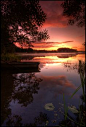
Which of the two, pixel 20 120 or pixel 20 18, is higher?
pixel 20 18

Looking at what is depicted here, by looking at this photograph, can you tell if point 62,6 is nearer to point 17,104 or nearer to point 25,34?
point 25,34

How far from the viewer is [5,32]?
10.1 m

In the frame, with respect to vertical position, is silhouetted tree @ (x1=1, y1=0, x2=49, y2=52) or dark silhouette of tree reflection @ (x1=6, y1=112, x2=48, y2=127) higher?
silhouetted tree @ (x1=1, y1=0, x2=49, y2=52)

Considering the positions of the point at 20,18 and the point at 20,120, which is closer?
the point at 20,120

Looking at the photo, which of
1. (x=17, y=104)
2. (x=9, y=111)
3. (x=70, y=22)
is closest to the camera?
(x=9, y=111)

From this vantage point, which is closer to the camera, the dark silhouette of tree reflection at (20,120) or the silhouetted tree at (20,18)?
the dark silhouette of tree reflection at (20,120)

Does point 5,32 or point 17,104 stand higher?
point 5,32

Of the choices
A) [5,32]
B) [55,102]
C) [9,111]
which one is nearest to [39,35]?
[5,32]

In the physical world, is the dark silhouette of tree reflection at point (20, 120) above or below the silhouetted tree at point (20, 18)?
below

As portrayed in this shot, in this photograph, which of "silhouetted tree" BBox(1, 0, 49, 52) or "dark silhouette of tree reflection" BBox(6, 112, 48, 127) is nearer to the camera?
"dark silhouette of tree reflection" BBox(6, 112, 48, 127)

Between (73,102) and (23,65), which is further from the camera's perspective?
(23,65)

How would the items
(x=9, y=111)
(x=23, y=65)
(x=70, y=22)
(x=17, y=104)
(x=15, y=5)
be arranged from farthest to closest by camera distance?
(x=23, y=65)
(x=70, y=22)
(x=15, y=5)
(x=17, y=104)
(x=9, y=111)

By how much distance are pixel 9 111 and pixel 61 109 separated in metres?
2.59

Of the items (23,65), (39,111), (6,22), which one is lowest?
(39,111)
